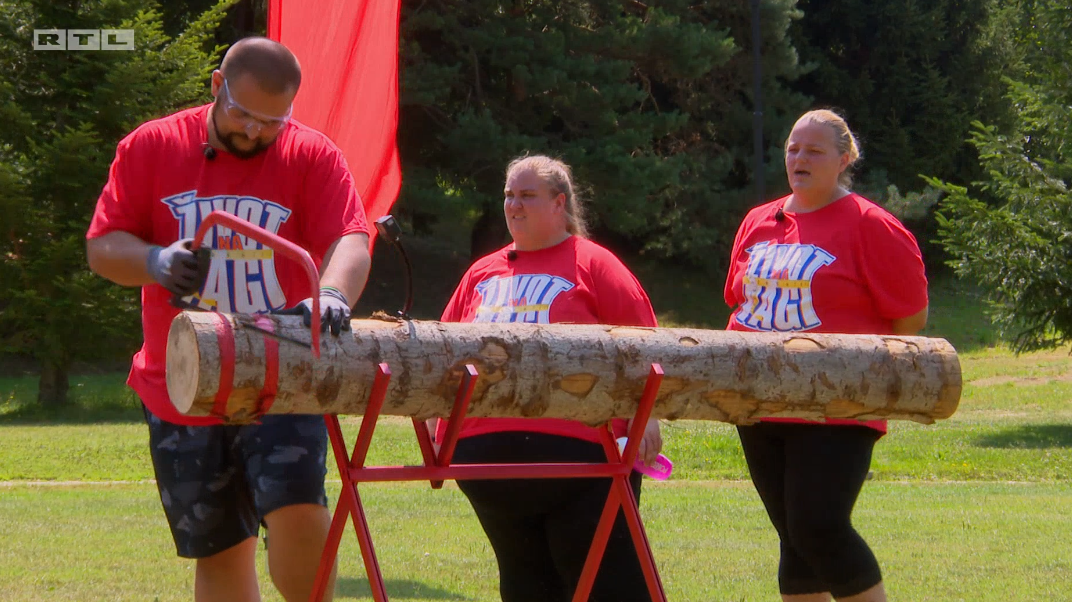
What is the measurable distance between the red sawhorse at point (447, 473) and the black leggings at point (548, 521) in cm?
75

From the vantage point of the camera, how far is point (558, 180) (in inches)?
170

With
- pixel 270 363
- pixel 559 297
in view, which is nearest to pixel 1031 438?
pixel 559 297

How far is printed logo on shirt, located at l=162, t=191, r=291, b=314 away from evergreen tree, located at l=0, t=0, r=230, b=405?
15470mm

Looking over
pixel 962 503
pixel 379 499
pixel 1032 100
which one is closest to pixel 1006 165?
pixel 1032 100

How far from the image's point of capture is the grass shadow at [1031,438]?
1434cm

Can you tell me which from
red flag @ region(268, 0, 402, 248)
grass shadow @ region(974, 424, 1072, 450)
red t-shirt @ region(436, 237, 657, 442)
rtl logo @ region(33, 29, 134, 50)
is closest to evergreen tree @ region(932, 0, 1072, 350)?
grass shadow @ region(974, 424, 1072, 450)

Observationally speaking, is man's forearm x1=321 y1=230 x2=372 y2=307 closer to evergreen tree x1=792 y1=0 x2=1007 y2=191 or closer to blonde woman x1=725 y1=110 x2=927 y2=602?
blonde woman x1=725 y1=110 x2=927 y2=602

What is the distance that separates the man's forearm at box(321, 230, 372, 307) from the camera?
3.29 metres

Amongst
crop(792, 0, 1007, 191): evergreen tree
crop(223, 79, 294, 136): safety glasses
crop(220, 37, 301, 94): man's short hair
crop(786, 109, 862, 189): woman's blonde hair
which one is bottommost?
crop(792, 0, 1007, 191): evergreen tree

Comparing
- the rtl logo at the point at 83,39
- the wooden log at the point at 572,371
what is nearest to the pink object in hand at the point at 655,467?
the wooden log at the point at 572,371

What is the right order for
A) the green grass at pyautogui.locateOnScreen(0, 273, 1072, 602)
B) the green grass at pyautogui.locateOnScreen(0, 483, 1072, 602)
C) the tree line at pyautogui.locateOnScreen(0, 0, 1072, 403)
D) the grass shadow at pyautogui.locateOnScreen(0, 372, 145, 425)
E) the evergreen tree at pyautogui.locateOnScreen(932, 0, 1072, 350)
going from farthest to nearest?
the grass shadow at pyautogui.locateOnScreen(0, 372, 145, 425) → the tree line at pyautogui.locateOnScreen(0, 0, 1072, 403) → the evergreen tree at pyautogui.locateOnScreen(932, 0, 1072, 350) → the green grass at pyautogui.locateOnScreen(0, 273, 1072, 602) → the green grass at pyautogui.locateOnScreen(0, 483, 1072, 602)

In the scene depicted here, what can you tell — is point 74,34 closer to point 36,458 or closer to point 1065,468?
point 36,458

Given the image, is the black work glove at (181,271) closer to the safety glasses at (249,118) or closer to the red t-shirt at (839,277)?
the safety glasses at (249,118)

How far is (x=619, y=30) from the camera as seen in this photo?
26750mm
